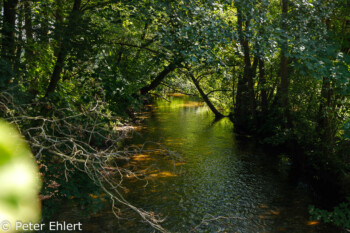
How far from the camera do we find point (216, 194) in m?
9.02

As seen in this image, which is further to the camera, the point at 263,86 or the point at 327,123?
the point at 263,86

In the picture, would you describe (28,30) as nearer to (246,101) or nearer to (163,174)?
(163,174)

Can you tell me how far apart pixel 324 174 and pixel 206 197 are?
3.98 metres

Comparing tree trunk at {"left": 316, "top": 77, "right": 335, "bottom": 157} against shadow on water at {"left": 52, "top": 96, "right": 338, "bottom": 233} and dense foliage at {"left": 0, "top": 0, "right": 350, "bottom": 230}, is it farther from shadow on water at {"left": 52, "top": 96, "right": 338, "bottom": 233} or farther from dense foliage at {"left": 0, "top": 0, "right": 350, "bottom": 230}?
shadow on water at {"left": 52, "top": 96, "right": 338, "bottom": 233}

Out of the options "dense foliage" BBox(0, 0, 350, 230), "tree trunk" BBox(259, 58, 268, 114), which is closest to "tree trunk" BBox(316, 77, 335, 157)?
"dense foliage" BBox(0, 0, 350, 230)

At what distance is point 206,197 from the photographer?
880 cm

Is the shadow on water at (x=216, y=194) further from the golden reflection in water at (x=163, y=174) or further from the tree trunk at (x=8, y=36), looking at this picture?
the tree trunk at (x=8, y=36)

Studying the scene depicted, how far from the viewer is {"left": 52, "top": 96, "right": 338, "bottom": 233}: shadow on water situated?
7289 millimetres

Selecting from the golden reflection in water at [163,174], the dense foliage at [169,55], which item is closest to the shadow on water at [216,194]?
the golden reflection in water at [163,174]

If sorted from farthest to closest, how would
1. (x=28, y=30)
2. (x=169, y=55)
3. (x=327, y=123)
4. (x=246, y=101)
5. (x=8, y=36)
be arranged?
1. (x=246, y=101)
2. (x=327, y=123)
3. (x=28, y=30)
4. (x=169, y=55)
5. (x=8, y=36)

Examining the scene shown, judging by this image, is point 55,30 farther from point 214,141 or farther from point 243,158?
point 214,141

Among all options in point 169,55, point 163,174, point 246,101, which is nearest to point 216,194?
point 163,174

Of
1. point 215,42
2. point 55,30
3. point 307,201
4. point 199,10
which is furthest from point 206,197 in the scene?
point 55,30

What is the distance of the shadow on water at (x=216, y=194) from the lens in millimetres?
7289
